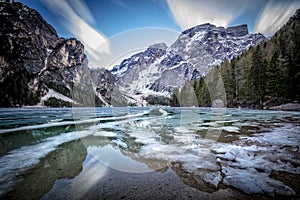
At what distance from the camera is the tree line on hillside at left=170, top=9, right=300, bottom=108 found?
3100cm

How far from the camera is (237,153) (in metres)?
5.50

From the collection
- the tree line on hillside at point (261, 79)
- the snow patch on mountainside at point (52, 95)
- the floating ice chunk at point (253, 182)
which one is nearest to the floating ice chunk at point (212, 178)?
the floating ice chunk at point (253, 182)

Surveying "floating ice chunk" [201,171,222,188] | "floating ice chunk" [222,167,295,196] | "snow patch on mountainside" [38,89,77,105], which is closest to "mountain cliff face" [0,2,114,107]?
"snow patch on mountainside" [38,89,77,105]

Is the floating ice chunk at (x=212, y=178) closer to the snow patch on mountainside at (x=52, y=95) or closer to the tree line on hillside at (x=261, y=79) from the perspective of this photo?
the tree line on hillside at (x=261, y=79)

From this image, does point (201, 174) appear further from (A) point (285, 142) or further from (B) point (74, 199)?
(A) point (285, 142)

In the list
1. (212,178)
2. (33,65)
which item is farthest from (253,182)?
(33,65)

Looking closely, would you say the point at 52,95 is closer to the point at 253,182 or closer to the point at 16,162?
the point at 16,162

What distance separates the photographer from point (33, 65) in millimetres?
151750

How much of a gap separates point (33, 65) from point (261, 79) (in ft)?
613

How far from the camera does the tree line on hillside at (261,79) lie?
31000mm

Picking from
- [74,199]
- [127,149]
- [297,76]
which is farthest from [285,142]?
[297,76]

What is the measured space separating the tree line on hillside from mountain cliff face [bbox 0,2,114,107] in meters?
116

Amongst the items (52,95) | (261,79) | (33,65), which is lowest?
(261,79)

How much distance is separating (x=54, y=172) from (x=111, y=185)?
6.41ft
